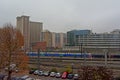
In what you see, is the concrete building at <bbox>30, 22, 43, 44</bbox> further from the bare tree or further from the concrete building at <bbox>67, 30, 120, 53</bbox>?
the bare tree

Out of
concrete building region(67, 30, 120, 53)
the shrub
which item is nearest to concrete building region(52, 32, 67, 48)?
concrete building region(67, 30, 120, 53)

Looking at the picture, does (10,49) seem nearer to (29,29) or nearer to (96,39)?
(96,39)

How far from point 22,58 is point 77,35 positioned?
9041 centimetres

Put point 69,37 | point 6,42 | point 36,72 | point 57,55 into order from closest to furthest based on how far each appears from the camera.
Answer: point 6,42, point 36,72, point 57,55, point 69,37

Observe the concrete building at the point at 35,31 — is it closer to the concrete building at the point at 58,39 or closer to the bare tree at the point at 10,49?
the concrete building at the point at 58,39

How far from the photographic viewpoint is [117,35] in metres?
106

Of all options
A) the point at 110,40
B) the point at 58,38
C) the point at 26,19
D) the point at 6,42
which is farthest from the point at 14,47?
the point at 58,38

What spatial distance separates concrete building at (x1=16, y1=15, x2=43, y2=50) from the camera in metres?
111

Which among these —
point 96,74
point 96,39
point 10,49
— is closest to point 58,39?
point 96,39

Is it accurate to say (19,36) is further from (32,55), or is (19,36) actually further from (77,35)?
(77,35)

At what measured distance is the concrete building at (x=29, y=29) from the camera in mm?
110950

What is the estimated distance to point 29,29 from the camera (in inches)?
4840

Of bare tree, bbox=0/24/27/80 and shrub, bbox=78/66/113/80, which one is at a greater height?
bare tree, bbox=0/24/27/80

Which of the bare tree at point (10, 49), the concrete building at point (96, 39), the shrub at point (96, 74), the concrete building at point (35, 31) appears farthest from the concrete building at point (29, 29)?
the shrub at point (96, 74)
